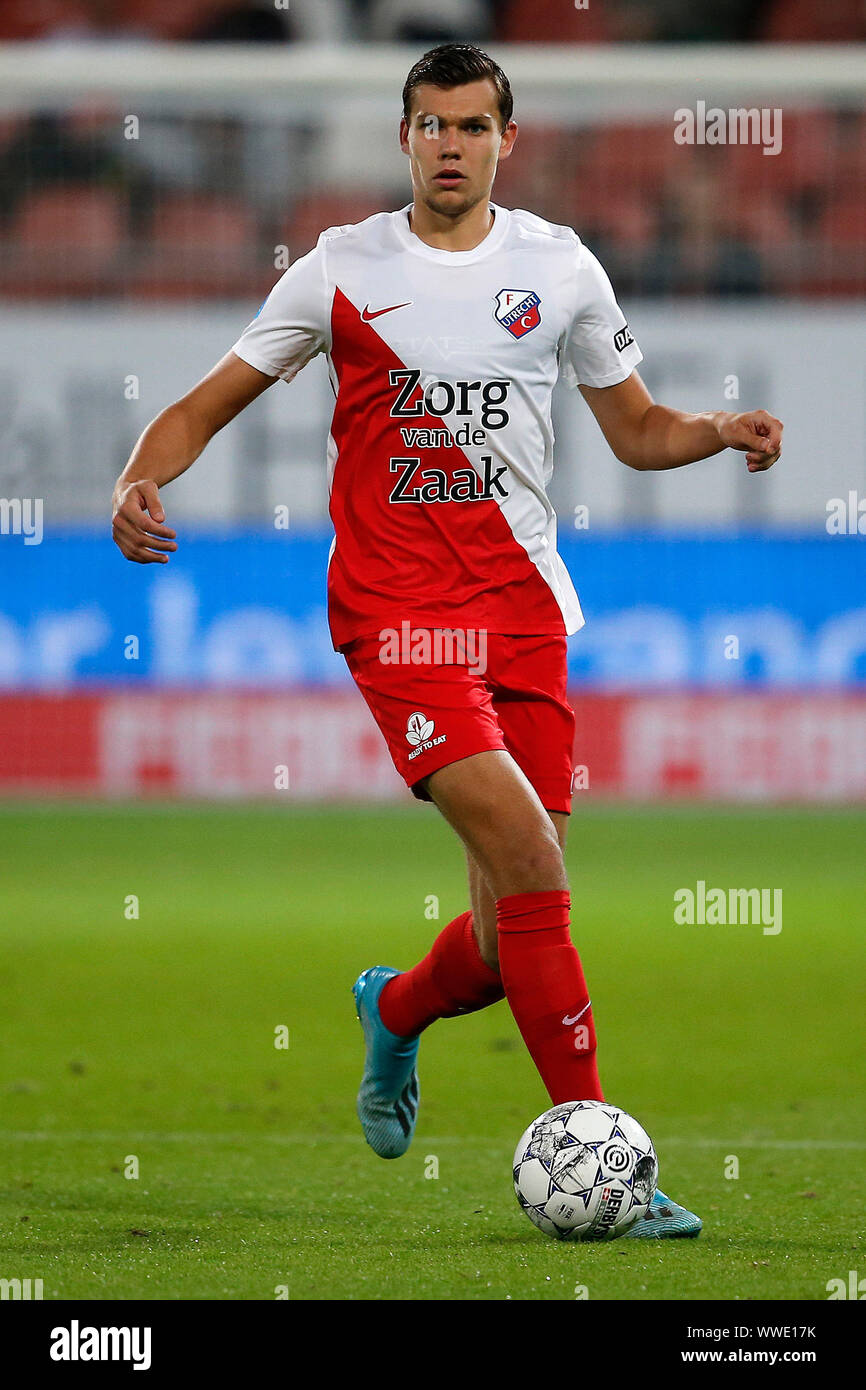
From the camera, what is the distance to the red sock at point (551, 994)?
13.0ft

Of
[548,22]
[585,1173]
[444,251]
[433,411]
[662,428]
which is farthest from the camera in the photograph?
[548,22]

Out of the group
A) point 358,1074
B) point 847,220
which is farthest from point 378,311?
point 847,220

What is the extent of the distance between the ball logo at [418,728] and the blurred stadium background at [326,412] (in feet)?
35.2

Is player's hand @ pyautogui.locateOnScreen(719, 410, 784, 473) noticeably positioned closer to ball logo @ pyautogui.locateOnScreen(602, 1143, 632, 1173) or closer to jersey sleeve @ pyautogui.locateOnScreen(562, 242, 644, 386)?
jersey sleeve @ pyautogui.locateOnScreen(562, 242, 644, 386)

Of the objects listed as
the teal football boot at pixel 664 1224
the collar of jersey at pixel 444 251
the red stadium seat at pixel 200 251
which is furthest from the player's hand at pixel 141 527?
the red stadium seat at pixel 200 251

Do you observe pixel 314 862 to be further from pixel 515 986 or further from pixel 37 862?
pixel 515 986

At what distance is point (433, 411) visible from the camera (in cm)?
419

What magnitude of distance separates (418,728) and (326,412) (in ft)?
40.1

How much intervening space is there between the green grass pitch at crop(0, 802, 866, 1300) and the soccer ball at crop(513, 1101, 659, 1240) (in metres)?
0.06

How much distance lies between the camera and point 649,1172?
3877 millimetres

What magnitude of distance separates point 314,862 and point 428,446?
829cm

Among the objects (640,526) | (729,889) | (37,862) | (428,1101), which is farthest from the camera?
(640,526)

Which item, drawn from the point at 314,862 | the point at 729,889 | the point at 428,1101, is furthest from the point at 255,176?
the point at 428,1101

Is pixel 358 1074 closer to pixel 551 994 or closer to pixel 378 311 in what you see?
pixel 551 994
